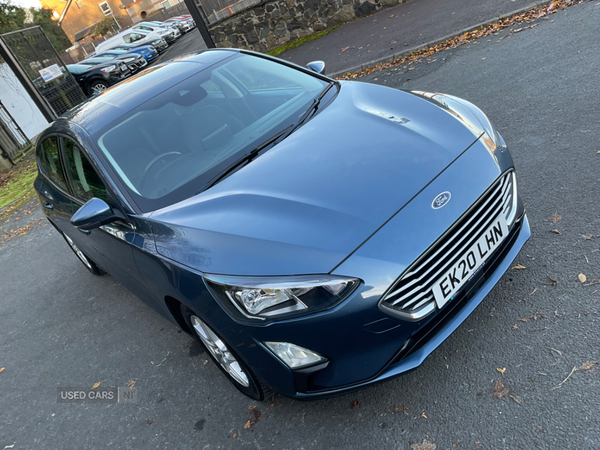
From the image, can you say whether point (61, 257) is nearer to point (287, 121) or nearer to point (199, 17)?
point (287, 121)

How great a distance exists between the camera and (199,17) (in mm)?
12344

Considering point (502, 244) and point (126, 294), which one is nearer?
point (502, 244)

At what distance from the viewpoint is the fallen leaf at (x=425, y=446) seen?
2.16 metres

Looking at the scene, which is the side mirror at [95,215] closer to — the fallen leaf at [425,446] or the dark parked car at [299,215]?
the dark parked car at [299,215]

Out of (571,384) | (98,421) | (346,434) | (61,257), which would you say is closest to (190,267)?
(346,434)

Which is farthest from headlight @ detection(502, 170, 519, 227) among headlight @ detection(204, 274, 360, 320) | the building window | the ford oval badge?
the building window

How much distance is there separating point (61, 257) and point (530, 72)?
19.9 ft

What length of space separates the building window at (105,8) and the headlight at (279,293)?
5543cm

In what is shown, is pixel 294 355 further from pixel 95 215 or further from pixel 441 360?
pixel 95 215

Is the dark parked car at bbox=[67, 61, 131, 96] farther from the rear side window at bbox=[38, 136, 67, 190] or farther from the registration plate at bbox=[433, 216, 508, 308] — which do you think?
the registration plate at bbox=[433, 216, 508, 308]

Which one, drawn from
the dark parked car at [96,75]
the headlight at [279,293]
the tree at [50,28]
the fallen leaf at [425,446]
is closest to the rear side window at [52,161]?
the headlight at [279,293]

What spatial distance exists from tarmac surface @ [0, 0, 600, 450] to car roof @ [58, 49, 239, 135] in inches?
66.8

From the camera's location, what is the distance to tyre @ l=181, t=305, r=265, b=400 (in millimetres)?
2570

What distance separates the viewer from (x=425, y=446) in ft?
7.13
